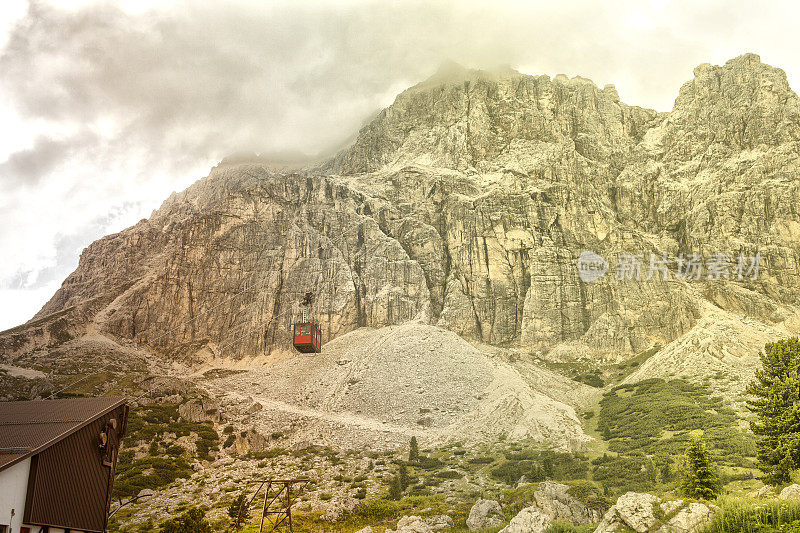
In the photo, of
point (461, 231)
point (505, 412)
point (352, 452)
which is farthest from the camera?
point (461, 231)

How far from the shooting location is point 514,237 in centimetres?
12331

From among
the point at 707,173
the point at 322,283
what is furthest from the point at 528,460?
the point at 707,173

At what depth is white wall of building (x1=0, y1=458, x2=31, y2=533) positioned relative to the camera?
1827cm

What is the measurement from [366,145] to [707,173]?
86636 mm

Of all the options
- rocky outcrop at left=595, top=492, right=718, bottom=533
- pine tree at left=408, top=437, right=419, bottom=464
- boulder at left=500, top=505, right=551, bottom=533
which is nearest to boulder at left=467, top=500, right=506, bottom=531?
boulder at left=500, top=505, right=551, bottom=533

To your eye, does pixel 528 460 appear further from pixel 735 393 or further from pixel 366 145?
pixel 366 145

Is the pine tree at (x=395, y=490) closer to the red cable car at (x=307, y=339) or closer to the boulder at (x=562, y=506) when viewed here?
the boulder at (x=562, y=506)

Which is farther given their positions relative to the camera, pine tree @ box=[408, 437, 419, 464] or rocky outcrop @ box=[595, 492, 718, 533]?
pine tree @ box=[408, 437, 419, 464]

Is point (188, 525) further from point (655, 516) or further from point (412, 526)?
point (655, 516)

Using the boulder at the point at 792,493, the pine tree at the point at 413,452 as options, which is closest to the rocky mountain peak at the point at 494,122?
the pine tree at the point at 413,452

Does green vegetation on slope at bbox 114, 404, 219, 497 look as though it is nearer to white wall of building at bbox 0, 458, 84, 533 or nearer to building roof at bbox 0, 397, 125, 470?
building roof at bbox 0, 397, 125, 470

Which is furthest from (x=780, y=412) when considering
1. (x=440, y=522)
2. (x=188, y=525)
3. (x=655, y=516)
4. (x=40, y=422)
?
(x=40, y=422)

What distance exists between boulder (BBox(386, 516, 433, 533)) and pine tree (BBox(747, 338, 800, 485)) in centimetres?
2416

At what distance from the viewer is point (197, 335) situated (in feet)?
386
